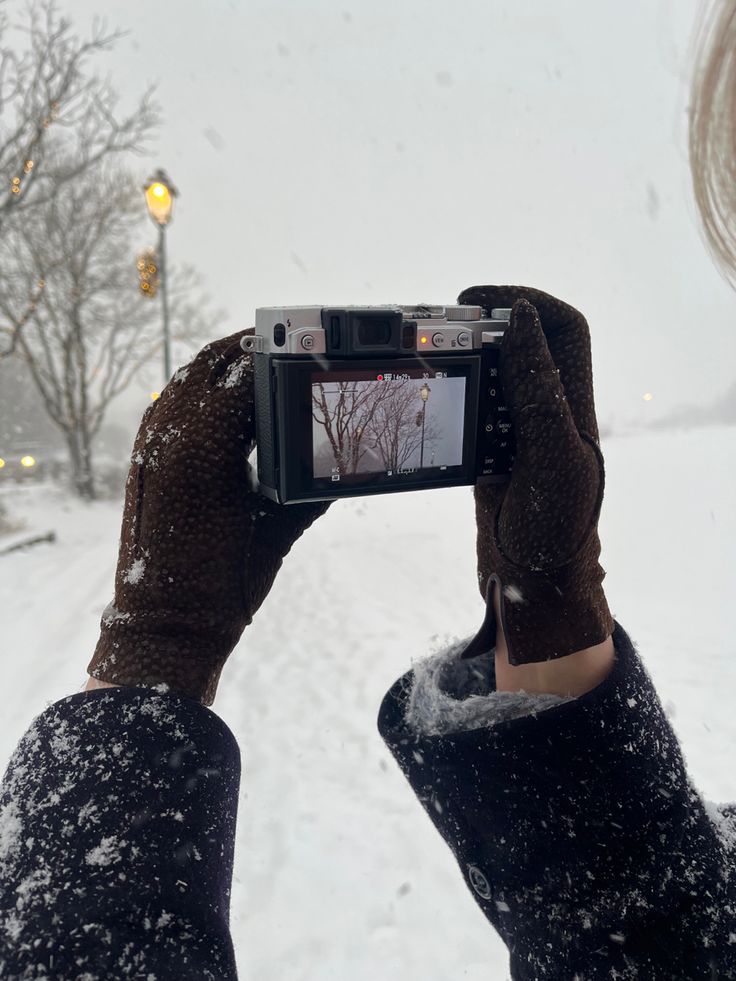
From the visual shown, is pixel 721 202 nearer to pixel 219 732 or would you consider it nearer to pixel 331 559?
pixel 219 732

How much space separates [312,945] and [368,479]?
1995mm

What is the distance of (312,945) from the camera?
2.15 metres

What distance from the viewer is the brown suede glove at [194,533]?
964 millimetres

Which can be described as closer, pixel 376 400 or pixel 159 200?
pixel 376 400

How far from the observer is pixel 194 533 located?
3.35 feet

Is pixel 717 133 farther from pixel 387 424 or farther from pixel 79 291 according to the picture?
pixel 79 291

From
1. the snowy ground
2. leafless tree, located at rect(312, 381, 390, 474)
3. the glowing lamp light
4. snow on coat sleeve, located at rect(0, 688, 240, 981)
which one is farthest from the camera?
the glowing lamp light

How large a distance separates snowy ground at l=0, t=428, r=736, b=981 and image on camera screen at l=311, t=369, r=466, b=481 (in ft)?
2.57

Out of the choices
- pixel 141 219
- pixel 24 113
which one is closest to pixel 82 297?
pixel 141 219

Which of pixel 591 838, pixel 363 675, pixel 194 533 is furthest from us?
pixel 363 675

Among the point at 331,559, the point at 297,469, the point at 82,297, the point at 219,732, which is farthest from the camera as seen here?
the point at 82,297

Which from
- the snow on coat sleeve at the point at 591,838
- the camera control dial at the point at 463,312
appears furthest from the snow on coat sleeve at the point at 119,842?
the camera control dial at the point at 463,312

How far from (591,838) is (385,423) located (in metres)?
0.74

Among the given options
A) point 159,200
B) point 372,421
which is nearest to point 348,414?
point 372,421
